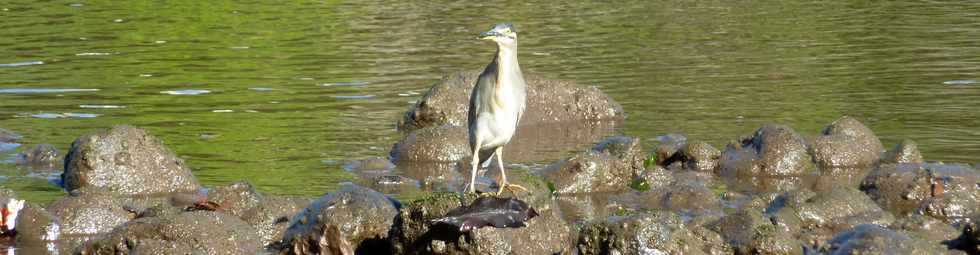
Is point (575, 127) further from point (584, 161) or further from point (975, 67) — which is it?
point (975, 67)

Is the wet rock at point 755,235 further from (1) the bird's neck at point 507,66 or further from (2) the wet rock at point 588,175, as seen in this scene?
(2) the wet rock at point 588,175

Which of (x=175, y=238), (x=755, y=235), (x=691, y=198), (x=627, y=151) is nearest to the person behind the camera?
(x=755, y=235)

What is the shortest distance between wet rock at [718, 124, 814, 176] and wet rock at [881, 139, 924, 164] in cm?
82

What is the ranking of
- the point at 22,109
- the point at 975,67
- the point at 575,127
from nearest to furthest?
the point at 575,127
the point at 22,109
the point at 975,67

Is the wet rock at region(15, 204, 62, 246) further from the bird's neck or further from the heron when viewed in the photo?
the bird's neck

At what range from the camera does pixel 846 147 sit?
15344 mm

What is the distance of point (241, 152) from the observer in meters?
16.8

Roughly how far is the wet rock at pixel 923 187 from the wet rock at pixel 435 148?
15.6ft

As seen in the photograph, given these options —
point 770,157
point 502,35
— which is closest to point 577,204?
point 770,157

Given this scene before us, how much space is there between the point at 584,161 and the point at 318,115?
21.4ft

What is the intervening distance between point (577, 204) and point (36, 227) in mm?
4789

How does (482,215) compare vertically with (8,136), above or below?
above

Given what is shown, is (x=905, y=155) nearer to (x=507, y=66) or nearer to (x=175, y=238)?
(x=507, y=66)

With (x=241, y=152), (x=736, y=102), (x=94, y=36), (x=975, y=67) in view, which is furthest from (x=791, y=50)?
(x=94, y=36)
